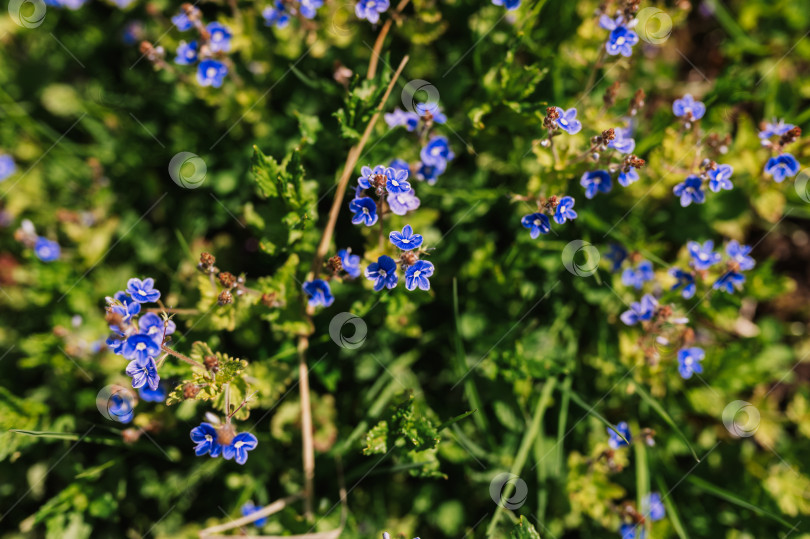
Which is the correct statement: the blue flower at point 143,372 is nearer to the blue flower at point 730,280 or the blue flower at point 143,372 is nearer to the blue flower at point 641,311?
the blue flower at point 641,311

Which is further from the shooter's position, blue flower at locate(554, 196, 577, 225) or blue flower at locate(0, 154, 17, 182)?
blue flower at locate(0, 154, 17, 182)

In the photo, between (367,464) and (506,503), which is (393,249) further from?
(506,503)

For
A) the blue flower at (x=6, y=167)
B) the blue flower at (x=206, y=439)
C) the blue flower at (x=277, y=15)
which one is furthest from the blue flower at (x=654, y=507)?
the blue flower at (x=6, y=167)

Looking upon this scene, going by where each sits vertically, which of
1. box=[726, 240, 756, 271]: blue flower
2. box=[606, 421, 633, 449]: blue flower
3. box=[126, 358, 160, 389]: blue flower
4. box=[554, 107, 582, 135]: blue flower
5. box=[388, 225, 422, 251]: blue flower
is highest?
box=[554, 107, 582, 135]: blue flower

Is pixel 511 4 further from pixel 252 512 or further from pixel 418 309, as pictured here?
pixel 252 512

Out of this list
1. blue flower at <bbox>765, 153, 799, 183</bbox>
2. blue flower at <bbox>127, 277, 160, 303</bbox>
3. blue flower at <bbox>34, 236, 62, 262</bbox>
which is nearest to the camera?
blue flower at <bbox>127, 277, 160, 303</bbox>

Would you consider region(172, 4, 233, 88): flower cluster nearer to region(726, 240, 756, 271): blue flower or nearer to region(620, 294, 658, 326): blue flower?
region(620, 294, 658, 326): blue flower

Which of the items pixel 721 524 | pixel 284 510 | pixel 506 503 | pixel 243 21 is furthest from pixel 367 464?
pixel 243 21

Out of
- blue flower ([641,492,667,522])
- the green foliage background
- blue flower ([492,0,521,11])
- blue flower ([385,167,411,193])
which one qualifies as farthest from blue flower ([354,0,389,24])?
blue flower ([641,492,667,522])
